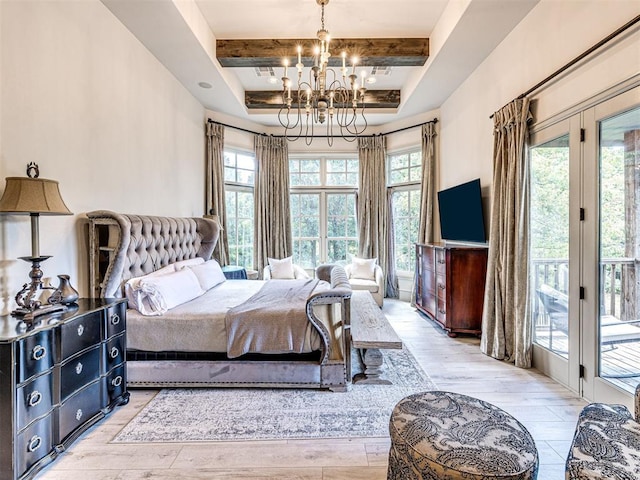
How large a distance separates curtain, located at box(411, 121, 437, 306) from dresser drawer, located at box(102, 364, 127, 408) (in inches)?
164

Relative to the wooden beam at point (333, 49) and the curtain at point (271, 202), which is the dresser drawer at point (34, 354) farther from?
the curtain at point (271, 202)

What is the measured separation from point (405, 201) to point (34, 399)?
550 centimetres

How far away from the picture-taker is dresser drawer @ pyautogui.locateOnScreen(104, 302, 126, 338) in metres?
2.21

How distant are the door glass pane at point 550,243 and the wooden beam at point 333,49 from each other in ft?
6.15

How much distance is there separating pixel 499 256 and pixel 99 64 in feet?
13.8

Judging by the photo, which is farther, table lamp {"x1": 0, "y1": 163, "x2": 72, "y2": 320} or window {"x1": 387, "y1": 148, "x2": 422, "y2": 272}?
window {"x1": 387, "y1": 148, "x2": 422, "y2": 272}

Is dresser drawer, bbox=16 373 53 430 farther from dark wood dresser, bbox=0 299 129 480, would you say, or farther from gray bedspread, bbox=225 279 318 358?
gray bedspread, bbox=225 279 318 358

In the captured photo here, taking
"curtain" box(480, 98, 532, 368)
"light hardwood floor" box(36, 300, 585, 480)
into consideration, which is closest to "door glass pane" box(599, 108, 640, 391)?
"light hardwood floor" box(36, 300, 585, 480)

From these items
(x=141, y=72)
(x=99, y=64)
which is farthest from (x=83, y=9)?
(x=141, y=72)

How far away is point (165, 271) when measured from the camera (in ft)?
10.6

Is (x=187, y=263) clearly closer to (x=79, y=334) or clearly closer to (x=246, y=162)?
(x=79, y=334)

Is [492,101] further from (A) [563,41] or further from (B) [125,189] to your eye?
(B) [125,189]

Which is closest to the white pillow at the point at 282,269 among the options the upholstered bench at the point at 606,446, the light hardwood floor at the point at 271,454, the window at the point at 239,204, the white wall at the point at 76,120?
the window at the point at 239,204

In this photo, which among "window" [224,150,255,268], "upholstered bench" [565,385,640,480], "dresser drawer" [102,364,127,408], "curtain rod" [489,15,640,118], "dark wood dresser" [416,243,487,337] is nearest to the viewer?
"upholstered bench" [565,385,640,480]
